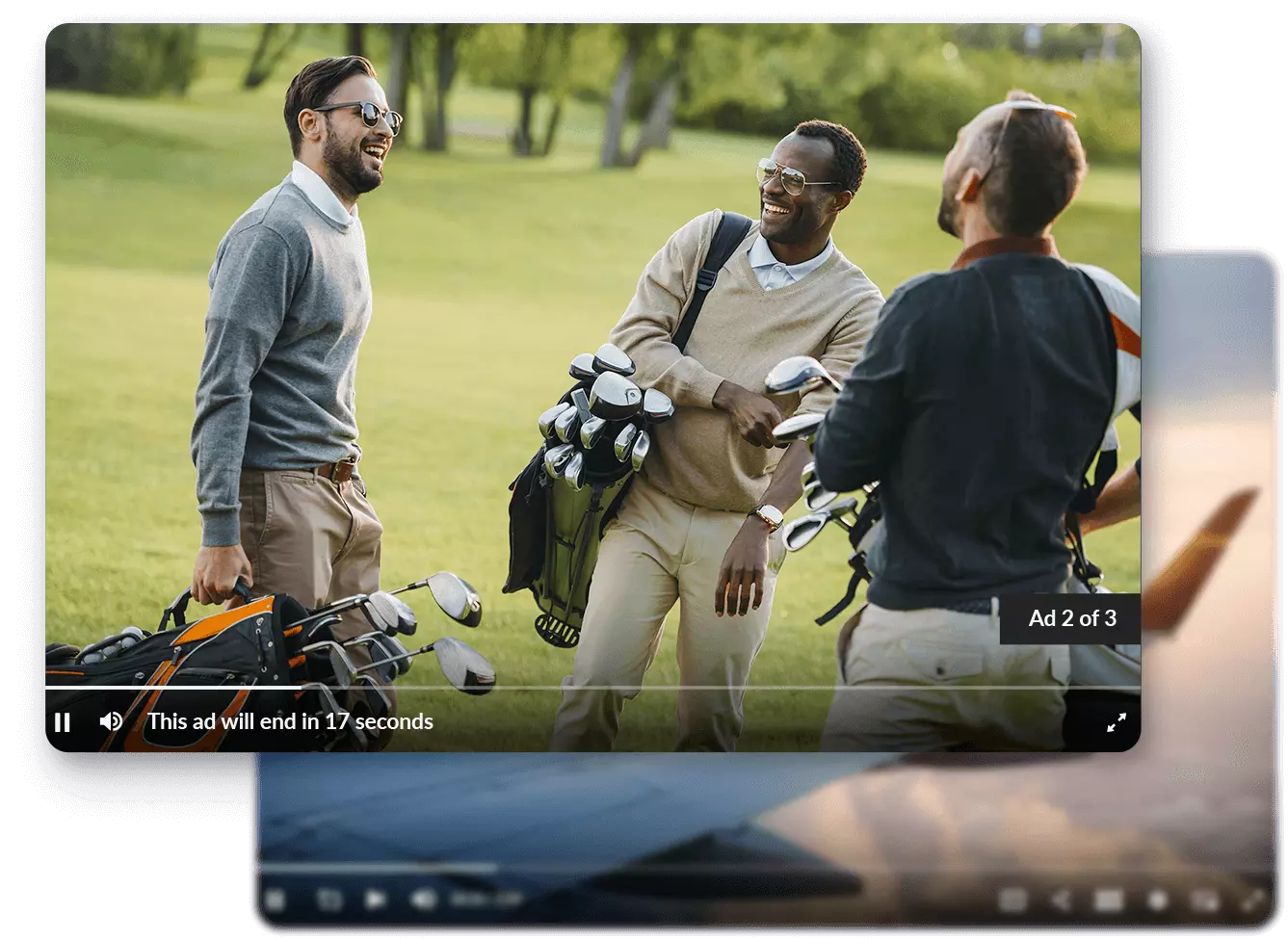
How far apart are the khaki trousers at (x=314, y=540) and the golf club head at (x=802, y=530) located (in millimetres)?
838

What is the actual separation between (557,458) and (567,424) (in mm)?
78

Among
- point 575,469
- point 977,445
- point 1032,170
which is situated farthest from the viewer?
point 575,469

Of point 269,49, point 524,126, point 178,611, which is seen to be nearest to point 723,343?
point 524,126

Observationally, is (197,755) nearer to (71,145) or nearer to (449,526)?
(449,526)

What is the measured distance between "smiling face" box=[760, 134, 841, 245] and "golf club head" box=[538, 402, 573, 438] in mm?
559

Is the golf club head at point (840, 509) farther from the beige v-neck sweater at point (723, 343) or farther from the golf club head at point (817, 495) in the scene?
the beige v-neck sweater at point (723, 343)

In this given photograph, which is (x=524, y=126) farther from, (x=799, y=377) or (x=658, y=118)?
(x=799, y=377)

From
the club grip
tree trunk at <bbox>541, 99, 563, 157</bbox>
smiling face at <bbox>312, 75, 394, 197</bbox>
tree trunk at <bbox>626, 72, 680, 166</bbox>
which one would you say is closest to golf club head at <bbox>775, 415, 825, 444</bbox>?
tree trunk at <bbox>626, 72, 680, 166</bbox>

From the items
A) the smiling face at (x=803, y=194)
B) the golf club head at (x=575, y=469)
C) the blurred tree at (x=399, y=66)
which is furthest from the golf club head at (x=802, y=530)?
the blurred tree at (x=399, y=66)

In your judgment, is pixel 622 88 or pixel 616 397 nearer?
pixel 616 397

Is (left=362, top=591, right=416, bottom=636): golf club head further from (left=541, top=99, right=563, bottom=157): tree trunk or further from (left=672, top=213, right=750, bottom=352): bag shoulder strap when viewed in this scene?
(left=541, top=99, right=563, bottom=157): tree trunk

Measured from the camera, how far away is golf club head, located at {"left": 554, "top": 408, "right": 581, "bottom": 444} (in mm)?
3314

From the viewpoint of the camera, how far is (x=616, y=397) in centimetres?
327

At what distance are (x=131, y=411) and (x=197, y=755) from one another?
2.35 feet
